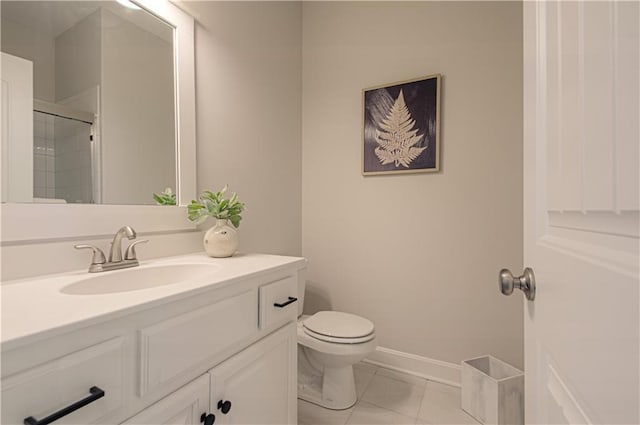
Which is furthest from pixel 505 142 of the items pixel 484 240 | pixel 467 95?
pixel 484 240

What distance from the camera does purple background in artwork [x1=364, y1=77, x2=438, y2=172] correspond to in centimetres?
184

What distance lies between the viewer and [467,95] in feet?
5.74

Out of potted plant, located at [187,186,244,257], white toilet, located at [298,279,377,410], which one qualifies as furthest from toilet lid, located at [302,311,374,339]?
potted plant, located at [187,186,244,257]

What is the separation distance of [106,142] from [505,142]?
1.93 m

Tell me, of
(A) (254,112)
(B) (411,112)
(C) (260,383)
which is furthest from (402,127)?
(C) (260,383)

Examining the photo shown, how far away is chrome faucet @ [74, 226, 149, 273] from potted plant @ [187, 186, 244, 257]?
0.85ft

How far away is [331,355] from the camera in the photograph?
151 centimetres

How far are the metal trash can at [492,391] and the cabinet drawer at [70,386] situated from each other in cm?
154

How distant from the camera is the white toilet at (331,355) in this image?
4.90ft

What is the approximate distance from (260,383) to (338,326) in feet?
2.29

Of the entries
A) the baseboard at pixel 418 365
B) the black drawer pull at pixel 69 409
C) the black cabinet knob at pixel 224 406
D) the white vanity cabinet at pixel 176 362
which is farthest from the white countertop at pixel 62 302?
the baseboard at pixel 418 365

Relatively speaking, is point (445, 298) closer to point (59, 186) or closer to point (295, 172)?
point (295, 172)
